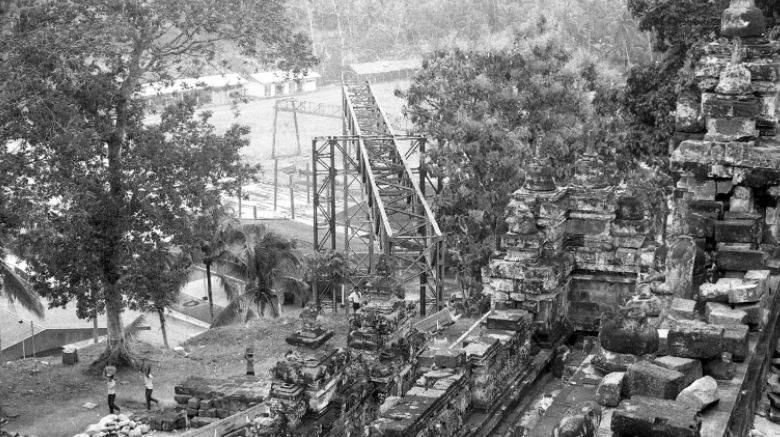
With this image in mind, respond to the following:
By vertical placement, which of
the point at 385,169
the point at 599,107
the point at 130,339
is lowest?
the point at 130,339

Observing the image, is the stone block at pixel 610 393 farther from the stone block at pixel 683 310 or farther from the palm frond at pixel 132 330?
the palm frond at pixel 132 330

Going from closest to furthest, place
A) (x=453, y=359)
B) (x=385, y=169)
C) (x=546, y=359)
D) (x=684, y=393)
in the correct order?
(x=684, y=393), (x=453, y=359), (x=546, y=359), (x=385, y=169)

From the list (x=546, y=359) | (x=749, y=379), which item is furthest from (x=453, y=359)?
(x=749, y=379)

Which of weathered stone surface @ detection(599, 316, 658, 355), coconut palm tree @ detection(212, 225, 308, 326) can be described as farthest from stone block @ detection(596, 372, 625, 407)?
coconut palm tree @ detection(212, 225, 308, 326)

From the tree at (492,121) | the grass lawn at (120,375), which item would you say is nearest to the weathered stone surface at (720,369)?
the grass lawn at (120,375)

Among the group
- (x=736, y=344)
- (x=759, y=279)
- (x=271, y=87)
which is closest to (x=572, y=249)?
(x=759, y=279)

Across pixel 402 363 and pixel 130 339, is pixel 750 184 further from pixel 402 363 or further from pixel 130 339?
pixel 130 339
